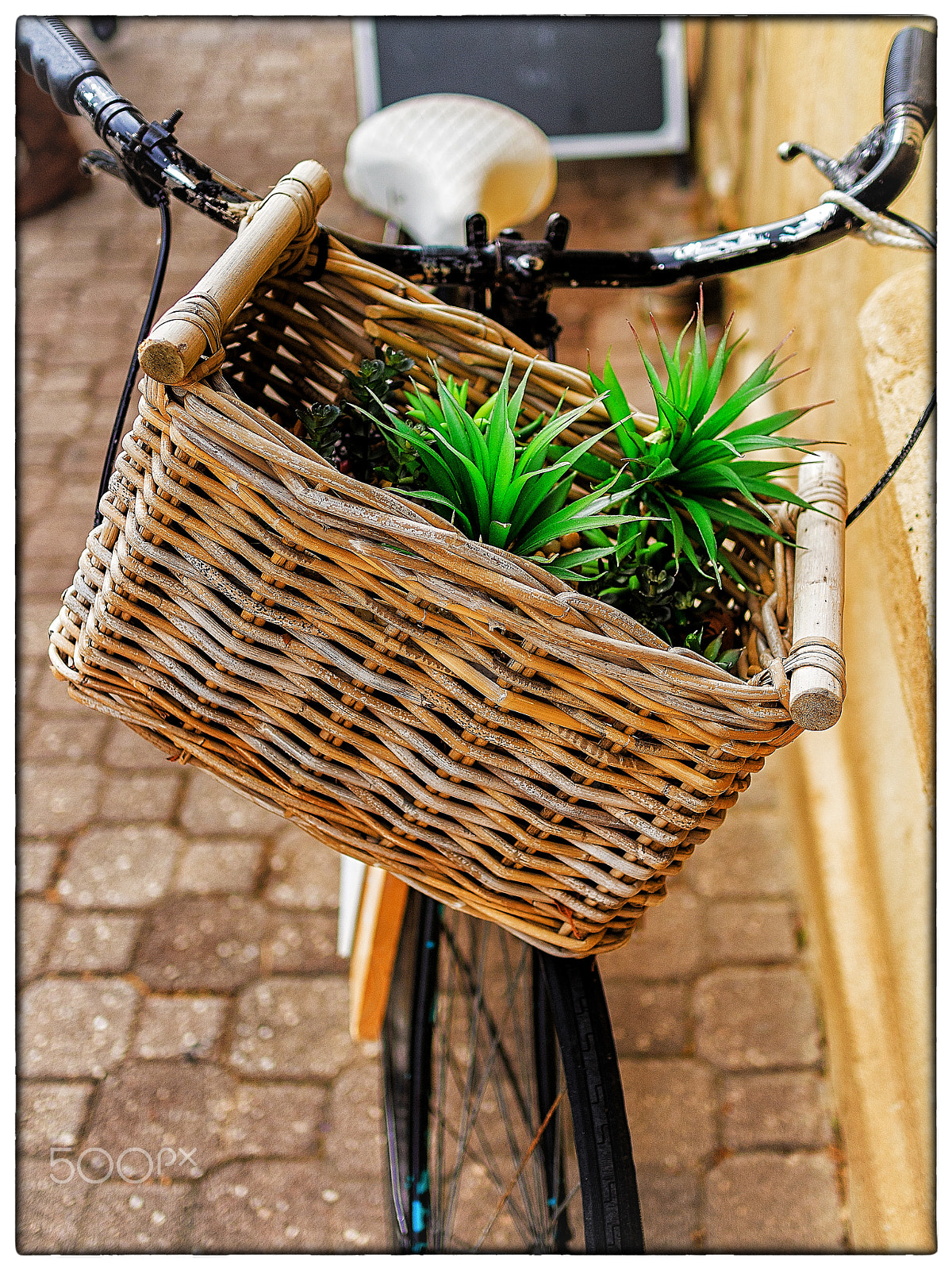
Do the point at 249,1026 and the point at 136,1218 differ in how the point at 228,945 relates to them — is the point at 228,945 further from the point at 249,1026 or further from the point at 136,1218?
the point at 136,1218

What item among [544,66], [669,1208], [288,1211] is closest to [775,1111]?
[669,1208]

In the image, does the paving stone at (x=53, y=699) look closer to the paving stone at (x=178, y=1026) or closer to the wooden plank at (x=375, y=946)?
the paving stone at (x=178, y=1026)

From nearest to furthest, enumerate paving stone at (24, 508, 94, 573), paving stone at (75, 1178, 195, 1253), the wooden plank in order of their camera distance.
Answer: the wooden plank, paving stone at (75, 1178, 195, 1253), paving stone at (24, 508, 94, 573)

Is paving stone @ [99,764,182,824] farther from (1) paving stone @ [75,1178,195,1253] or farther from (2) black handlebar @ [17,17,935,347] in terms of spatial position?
(2) black handlebar @ [17,17,935,347]

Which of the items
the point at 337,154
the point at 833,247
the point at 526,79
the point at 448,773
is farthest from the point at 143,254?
the point at 448,773

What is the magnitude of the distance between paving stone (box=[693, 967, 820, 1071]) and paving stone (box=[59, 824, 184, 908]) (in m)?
1.12

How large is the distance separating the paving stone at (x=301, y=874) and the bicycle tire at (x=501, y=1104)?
0.29 metres

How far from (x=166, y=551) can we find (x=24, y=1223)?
4.82 feet

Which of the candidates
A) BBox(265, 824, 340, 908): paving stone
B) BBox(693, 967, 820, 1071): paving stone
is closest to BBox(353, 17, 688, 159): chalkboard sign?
BBox(265, 824, 340, 908): paving stone

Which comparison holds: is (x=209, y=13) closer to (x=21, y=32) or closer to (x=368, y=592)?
(x=21, y=32)

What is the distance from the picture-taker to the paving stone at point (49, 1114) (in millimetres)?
1822

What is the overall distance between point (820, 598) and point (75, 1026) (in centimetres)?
171

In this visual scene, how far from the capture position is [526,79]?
3723 mm

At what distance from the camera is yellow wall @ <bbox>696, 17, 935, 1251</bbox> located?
1.25m
